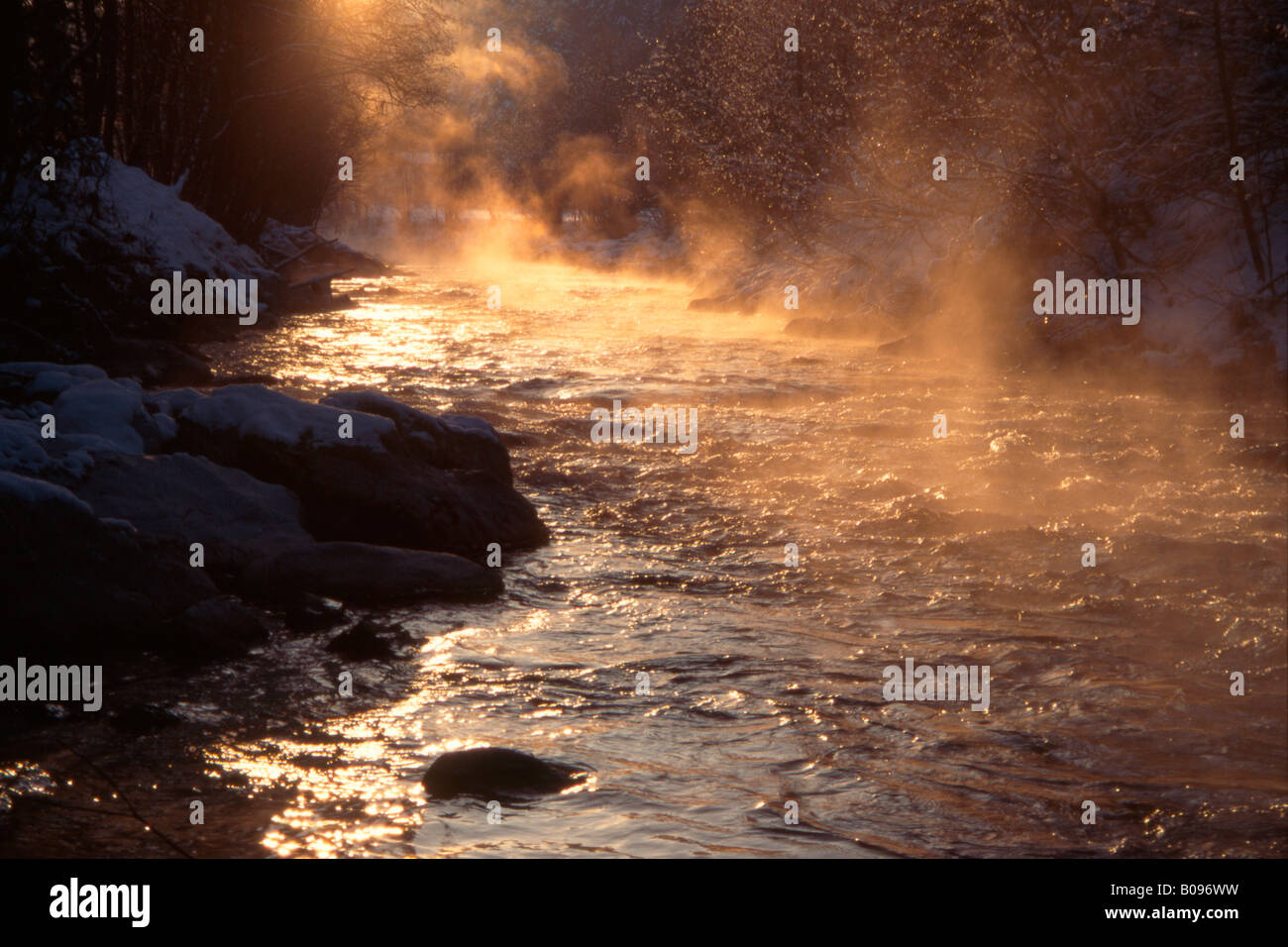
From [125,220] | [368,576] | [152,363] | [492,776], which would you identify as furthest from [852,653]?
[125,220]

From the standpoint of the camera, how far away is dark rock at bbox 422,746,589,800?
5.16m

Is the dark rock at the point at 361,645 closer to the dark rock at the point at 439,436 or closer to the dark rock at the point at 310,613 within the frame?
the dark rock at the point at 310,613

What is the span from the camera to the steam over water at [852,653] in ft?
16.7

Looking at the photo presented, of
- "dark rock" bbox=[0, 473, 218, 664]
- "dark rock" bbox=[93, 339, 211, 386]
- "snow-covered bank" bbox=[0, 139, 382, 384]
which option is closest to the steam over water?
"dark rock" bbox=[0, 473, 218, 664]

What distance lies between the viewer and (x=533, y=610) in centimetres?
778

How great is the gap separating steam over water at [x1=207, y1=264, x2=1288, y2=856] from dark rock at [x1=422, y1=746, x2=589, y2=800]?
4.5 inches

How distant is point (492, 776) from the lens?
522 cm

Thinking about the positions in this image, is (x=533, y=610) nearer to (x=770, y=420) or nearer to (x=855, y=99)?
(x=770, y=420)

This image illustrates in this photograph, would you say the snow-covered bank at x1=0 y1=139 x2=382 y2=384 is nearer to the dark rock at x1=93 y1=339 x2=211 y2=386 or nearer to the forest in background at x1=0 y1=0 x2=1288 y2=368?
the dark rock at x1=93 y1=339 x2=211 y2=386

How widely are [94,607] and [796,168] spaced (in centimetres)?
2253

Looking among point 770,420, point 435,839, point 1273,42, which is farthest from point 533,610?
point 1273,42

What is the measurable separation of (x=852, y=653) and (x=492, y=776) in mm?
2607

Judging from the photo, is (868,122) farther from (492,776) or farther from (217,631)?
(492,776)

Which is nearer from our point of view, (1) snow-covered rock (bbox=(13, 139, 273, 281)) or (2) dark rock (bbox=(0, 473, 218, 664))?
(2) dark rock (bbox=(0, 473, 218, 664))
